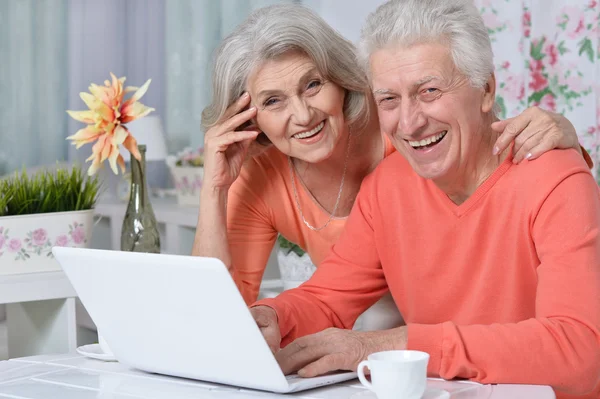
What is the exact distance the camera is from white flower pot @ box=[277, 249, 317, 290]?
7.07 ft

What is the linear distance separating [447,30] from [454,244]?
360 millimetres

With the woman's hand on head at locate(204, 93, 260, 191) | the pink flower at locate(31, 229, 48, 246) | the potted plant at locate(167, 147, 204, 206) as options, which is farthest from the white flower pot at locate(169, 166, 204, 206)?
the woman's hand on head at locate(204, 93, 260, 191)

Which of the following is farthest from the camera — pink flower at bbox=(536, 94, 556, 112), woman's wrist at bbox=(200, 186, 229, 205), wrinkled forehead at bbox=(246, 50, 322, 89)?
pink flower at bbox=(536, 94, 556, 112)

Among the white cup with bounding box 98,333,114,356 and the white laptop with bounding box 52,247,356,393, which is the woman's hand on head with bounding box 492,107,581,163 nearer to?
the white laptop with bounding box 52,247,356,393

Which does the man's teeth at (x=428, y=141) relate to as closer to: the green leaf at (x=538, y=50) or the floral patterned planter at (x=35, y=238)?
the floral patterned planter at (x=35, y=238)

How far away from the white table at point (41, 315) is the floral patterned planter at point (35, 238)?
0.09ft

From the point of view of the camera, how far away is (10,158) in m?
4.31

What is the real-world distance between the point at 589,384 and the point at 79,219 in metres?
1.30

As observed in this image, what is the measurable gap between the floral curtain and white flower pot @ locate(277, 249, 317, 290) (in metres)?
0.91

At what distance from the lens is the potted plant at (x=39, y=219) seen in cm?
206

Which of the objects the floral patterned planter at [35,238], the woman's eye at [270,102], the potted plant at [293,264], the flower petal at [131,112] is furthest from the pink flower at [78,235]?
the woman's eye at [270,102]

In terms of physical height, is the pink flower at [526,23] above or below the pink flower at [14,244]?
above

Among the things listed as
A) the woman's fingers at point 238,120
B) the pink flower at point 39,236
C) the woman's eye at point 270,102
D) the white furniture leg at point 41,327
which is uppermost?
the woman's eye at point 270,102

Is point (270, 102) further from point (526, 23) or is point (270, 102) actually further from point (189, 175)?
point (189, 175)
